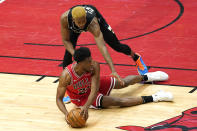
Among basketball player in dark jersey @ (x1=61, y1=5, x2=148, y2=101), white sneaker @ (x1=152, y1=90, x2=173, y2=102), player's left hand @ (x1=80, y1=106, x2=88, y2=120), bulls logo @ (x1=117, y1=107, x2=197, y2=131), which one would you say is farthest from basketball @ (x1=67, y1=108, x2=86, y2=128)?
white sneaker @ (x1=152, y1=90, x2=173, y2=102)

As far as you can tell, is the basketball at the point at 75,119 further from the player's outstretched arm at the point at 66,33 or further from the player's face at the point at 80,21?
the player's face at the point at 80,21

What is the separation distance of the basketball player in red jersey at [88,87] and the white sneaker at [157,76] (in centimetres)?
53

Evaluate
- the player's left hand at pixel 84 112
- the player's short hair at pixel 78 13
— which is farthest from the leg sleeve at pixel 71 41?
the player's left hand at pixel 84 112

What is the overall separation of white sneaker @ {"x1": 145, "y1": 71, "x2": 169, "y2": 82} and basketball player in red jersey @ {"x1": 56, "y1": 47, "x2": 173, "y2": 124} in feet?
1.74

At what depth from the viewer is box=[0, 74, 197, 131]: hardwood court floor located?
7.68 metres

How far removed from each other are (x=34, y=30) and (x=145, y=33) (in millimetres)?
2535

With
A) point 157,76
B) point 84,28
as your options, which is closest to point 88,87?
point 84,28

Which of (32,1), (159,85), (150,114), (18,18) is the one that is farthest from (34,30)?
(150,114)

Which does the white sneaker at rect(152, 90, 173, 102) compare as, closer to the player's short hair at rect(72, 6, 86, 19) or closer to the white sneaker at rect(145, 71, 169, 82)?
the white sneaker at rect(145, 71, 169, 82)

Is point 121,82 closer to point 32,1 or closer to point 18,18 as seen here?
point 18,18

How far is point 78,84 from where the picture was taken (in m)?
7.80

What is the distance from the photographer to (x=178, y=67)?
31.8 feet

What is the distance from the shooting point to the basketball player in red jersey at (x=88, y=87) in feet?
24.8

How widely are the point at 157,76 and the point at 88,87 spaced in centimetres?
161
